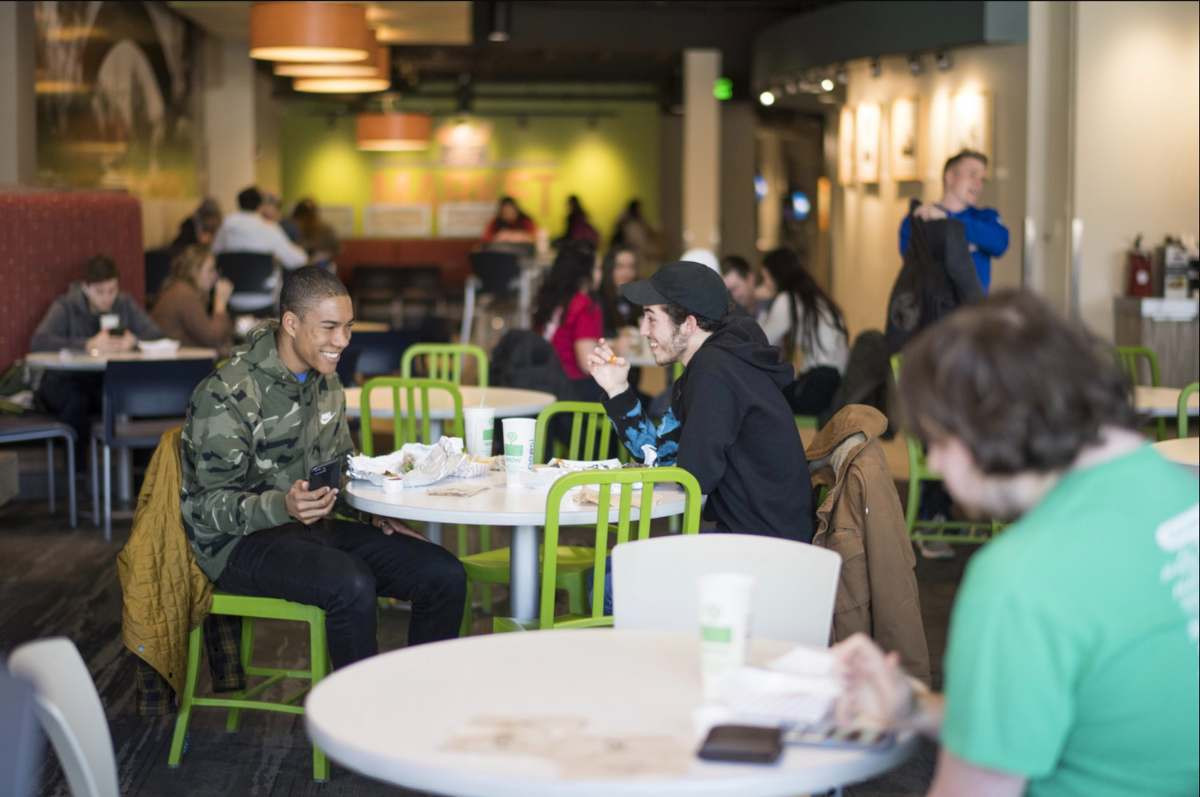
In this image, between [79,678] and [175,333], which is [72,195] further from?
[79,678]

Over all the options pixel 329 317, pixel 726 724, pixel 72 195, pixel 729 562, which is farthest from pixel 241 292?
pixel 726 724

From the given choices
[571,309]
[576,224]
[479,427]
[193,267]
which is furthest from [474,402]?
[576,224]

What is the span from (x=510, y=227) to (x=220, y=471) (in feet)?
48.5

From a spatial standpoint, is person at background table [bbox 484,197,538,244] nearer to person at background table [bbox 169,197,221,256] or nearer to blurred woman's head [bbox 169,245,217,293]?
person at background table [bbox 169,197,221,256]

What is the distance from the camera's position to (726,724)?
1.80 m

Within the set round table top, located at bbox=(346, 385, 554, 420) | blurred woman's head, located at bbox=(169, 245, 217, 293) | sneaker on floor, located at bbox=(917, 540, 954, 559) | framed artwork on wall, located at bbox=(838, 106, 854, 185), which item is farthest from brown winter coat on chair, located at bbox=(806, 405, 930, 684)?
framed artwork on wall, located at bbox=(838, 106, 854, 185)

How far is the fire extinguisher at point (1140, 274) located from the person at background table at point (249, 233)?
5.75 meters

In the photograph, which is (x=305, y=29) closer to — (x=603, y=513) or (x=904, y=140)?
(x=904, y=140)

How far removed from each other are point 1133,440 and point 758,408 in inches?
73.2

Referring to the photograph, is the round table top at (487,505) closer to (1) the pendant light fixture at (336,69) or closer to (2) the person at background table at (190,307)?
(2) the person at background table at (190,307)

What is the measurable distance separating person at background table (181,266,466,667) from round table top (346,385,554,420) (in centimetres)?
142

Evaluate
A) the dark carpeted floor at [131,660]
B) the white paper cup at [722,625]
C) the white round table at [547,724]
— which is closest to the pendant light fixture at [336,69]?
the dark carpeted floor at [131,660]

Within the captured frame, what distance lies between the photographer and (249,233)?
10852 mm

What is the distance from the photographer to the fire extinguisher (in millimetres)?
8977
